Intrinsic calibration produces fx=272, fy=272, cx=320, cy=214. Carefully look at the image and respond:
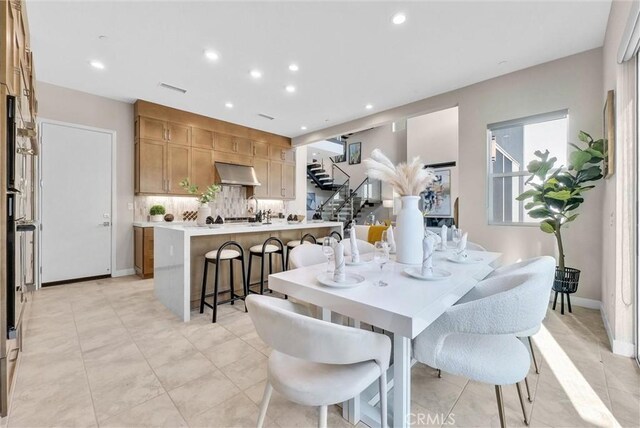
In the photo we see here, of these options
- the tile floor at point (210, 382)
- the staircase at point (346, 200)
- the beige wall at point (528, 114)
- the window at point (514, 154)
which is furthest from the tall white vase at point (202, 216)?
the staircase at point (346, 200)

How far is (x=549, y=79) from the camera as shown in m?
3.56

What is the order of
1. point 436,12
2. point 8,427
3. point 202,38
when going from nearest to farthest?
1. point 8,427
2. point 436,12
3. point 202,38

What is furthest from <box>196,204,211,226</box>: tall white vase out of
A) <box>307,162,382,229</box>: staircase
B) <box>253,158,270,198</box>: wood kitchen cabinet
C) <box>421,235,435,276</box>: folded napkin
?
<box>307,162,382,229</box>: staircase

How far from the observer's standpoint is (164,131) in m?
5.09

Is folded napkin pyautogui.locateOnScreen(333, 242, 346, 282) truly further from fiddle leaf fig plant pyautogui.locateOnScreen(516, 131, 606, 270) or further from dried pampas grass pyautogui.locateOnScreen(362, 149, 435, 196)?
fiddle leaf fig plant pyautogui.locateOnScreen(516, 131, 606, 270)

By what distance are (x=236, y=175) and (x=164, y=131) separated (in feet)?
5.22

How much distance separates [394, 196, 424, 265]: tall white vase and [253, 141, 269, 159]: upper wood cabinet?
5.40 m

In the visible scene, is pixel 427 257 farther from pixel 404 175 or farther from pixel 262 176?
pixel 262 176

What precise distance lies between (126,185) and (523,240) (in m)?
6.45

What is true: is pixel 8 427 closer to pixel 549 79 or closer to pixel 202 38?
pixel 202 38

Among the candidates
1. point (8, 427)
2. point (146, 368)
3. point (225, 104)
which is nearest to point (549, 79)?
point (225, 104)

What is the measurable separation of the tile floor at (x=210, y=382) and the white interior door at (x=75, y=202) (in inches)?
71.8

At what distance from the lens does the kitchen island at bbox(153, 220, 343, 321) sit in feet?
9.42

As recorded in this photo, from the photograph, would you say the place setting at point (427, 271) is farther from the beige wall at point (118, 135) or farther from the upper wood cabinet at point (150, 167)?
the beige wall at point (118, 135)
